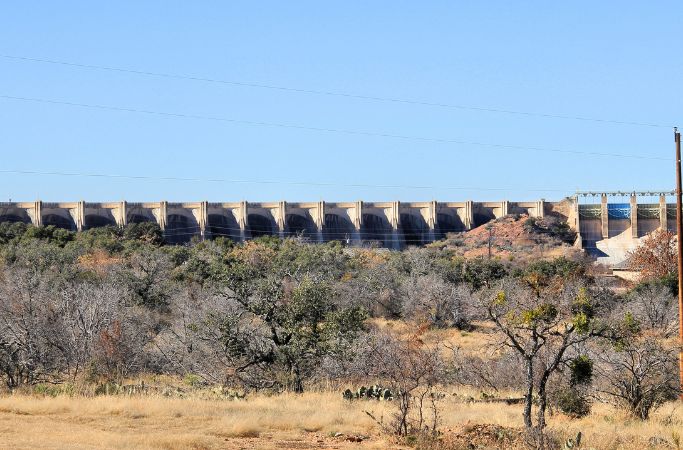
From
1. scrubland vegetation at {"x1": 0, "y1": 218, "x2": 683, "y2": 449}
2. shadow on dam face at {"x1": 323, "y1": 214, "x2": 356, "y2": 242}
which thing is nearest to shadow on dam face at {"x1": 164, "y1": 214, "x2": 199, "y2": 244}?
shadow on dam face at {"x1": 323, "y1": 214, "x2": 356, "y2": 242}

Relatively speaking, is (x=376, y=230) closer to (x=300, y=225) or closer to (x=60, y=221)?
(x=300, y=225)

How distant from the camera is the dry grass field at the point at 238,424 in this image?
1472 cm

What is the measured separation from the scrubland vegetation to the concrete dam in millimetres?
48075

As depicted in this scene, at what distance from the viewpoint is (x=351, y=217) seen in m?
92.2

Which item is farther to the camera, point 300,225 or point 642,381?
point 300,225

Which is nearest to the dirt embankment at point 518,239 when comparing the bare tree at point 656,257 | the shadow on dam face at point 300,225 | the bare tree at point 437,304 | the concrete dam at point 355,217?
the concrete dam at point 355,217

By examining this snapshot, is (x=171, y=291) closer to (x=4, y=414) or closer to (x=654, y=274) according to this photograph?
(x=4, y=414)

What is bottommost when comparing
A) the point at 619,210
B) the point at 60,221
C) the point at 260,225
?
the point at 260,225

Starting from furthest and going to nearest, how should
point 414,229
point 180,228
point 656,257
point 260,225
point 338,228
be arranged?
point 414,229, point 338,228, point 260,225, point 180,228, point 656,257

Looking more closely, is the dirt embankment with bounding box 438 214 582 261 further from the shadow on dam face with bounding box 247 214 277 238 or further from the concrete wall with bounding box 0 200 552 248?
the shadow on dam face with bounding box 247 214 277 238

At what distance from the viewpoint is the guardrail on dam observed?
8581 centimetres

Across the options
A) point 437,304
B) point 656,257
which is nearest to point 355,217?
point 656,257

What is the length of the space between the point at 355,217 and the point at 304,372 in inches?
2752

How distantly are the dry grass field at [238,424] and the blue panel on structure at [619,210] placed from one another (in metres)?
70.7
